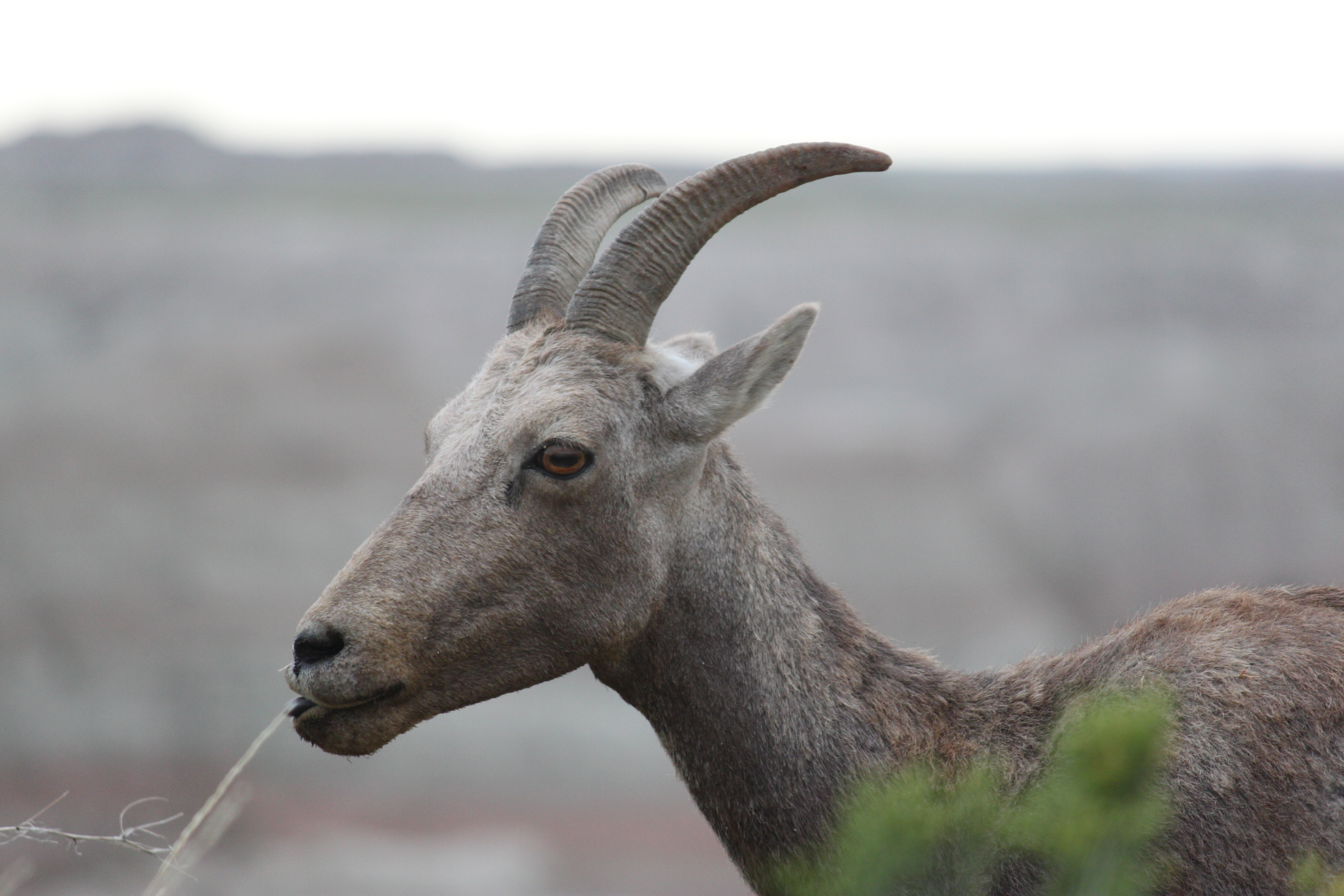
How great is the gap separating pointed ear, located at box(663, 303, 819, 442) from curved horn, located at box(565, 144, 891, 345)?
1.16ft

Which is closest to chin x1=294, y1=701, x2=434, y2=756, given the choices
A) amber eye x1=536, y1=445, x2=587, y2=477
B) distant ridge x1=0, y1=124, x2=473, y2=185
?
amber eye x1=536, y1=445, x2=587, y2=477

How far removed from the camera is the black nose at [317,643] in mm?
3348

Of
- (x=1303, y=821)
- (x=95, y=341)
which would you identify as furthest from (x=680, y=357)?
(x=95, y=341)

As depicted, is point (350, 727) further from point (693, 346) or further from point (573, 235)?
point (573, 235)

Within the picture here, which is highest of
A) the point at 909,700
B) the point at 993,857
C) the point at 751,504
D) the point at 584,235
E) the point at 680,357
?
the point at 584,235

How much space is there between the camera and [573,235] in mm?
4852

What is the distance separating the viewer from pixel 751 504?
416 centimetres

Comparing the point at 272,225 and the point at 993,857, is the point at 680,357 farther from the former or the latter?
the point at 272,225

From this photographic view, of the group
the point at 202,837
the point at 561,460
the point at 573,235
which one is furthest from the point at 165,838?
the point at 573,235

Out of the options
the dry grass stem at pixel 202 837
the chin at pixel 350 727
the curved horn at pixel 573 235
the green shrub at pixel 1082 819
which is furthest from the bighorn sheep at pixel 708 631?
the green shrub at pixel 1082 819

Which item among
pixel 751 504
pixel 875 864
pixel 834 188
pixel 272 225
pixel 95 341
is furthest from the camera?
pixel 834 188

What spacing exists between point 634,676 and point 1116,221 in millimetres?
22511

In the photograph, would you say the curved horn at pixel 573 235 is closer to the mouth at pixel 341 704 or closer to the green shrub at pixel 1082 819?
the mouth at pixel 341 704

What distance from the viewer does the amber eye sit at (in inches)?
147
